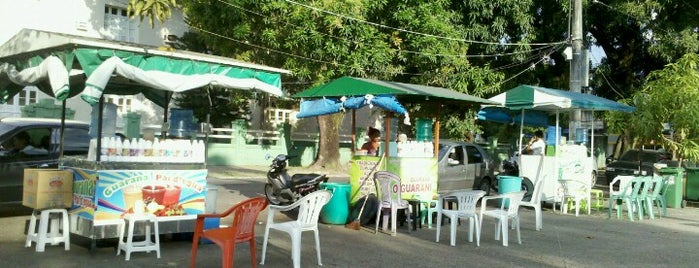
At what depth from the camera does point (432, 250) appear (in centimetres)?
871

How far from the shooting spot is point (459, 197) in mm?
9180

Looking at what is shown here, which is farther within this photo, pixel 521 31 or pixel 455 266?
pixel 521 31

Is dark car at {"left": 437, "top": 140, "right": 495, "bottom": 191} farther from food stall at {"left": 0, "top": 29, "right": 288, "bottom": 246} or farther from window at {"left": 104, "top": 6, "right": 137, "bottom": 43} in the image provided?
window at {"left": 104, "top": 6, "right": 137, "bottom": 43}

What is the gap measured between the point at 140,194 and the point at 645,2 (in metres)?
18.9

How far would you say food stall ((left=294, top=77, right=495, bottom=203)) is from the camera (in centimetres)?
1022

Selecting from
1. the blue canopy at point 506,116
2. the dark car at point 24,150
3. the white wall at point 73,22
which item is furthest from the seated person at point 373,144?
the white wall at point 73,22

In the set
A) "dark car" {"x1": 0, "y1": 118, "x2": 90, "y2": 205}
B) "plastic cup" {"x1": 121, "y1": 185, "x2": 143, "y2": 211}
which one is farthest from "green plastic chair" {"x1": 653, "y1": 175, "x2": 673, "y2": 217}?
"dark car" {"x1": 0, "y1": 118, "x2": 90, "y2": 205}

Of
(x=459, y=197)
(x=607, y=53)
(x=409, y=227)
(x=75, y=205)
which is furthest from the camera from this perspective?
(x=607, y=53)

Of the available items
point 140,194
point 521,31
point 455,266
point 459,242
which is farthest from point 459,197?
point 521,31

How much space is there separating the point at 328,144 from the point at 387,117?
48.2ft

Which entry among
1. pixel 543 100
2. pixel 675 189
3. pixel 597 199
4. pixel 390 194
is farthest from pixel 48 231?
pixel 675 189

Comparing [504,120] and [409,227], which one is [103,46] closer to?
[409,227]

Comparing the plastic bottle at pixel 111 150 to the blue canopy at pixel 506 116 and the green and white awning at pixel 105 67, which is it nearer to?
the green and white awning at pixel 105 67

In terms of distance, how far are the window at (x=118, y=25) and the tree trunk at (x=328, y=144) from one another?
A: 7.84 meters
